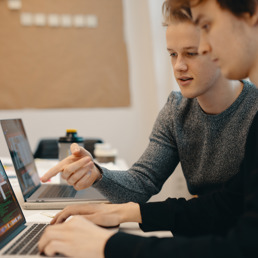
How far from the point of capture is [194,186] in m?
1.22

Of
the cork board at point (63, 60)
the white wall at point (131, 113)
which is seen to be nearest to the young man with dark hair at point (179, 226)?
the white wall at point (131, 113)

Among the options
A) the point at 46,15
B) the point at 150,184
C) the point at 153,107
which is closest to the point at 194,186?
the point at 150,184

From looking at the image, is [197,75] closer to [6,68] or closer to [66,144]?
[66,144]

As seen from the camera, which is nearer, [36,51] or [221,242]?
[221,242]

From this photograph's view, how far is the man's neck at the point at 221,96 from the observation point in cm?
116

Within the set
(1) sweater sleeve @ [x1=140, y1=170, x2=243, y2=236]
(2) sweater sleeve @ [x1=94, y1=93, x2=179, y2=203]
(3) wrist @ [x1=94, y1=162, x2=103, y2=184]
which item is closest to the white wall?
(2) sweater sleeve @ [x1=94, y1=93, x2=179, y2=203]

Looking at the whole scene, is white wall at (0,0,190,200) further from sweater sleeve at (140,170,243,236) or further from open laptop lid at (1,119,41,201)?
sweater sleeve at (140,170,243,236)

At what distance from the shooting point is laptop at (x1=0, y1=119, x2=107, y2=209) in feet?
3.54

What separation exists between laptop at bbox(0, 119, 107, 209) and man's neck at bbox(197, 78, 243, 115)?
0.48 m

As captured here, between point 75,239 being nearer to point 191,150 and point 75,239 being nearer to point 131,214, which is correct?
point 131,214

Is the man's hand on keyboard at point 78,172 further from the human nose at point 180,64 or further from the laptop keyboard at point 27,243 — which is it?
the human nose at point 180,64

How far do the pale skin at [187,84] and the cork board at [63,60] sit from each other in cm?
195

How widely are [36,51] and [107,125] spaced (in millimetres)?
883

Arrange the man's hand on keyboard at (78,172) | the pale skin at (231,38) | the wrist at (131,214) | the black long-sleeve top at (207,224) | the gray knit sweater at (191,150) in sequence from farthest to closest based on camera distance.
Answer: the gray knit sweater at (191,150) < the man's hand on keyboard at (78,172) < the wrist at (131,214) < the pale skin at (231,38) < the black long-sleeve top at (207,224)
